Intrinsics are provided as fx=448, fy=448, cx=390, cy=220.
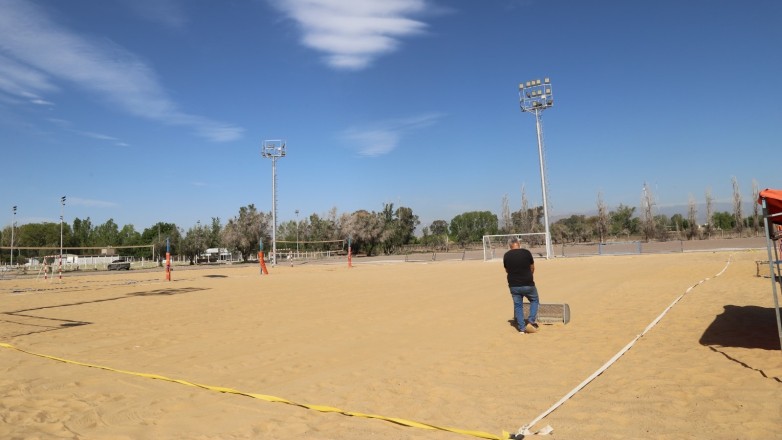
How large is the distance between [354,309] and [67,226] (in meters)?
112

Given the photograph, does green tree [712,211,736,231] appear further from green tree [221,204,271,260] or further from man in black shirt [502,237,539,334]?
man in black shirt [502,237,539,334]

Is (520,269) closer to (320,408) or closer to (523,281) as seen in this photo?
(523,281)

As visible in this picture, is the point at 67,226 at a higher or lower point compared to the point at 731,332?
higher

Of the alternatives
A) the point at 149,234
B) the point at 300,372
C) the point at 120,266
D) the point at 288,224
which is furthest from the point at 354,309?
the point at 149,234

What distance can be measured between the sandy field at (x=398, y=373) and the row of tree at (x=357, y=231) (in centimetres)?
4759

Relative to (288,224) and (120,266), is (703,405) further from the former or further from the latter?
(288,224)

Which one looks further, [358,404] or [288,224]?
[288,224]

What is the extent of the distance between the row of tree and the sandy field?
4759cm

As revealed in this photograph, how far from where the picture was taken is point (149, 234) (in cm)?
11819

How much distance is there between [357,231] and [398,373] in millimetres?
73409

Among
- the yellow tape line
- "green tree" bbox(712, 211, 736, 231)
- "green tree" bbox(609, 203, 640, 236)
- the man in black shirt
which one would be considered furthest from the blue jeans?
"green tree" bbox(712, 211, 736, 231)

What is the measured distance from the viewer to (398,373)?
615cm

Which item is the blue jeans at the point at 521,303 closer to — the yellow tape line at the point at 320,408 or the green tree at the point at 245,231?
the yellow tape line at the point at 320,408

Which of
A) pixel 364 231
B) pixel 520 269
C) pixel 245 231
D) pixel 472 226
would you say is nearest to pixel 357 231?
pixel 364 231
